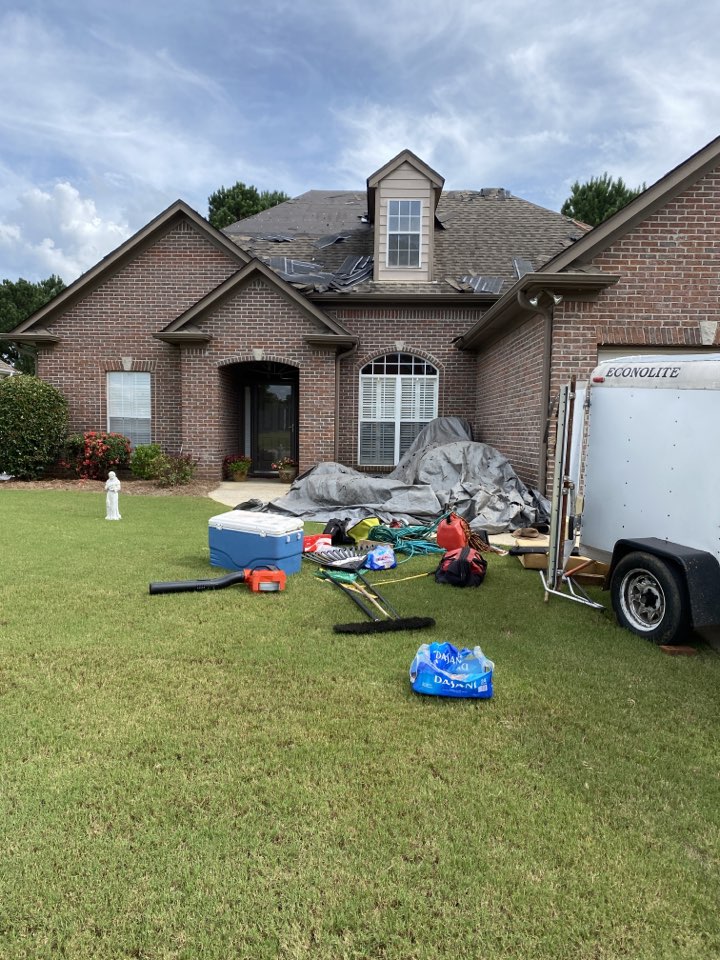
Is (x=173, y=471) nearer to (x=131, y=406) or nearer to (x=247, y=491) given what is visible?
(x=247, y=491)

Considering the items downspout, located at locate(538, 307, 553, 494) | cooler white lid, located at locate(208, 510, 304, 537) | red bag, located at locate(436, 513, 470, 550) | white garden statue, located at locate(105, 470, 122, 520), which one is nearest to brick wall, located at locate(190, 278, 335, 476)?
white garden statue, located at locate(105, 470, 122, 520)

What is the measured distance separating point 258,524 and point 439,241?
13.1 m

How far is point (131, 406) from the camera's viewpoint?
615 inches

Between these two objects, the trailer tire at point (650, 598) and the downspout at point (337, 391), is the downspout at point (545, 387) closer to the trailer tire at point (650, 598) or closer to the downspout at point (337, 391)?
the trailer tire at point (650, 598)

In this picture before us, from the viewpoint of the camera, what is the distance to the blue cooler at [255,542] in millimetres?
6152

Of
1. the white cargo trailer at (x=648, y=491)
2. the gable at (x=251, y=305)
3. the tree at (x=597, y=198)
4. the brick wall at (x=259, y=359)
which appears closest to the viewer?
the white cargo trailer at (x=648, y=491)

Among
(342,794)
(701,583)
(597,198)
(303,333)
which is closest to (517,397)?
(303,333)

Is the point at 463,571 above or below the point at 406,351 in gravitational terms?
below

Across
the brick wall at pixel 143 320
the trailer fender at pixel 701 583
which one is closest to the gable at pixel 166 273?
the brick wall at pixel 143 320

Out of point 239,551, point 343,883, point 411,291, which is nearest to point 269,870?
point 343,883

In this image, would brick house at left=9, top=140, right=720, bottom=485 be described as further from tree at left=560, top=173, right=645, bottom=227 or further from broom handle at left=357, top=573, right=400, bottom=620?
tree at left=560, top=173, right=645, bottom=227

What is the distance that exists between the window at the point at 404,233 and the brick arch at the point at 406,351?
219 cm

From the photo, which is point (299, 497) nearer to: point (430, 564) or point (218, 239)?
point (430, 564)

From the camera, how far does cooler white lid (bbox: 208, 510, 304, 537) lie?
20.1ft
